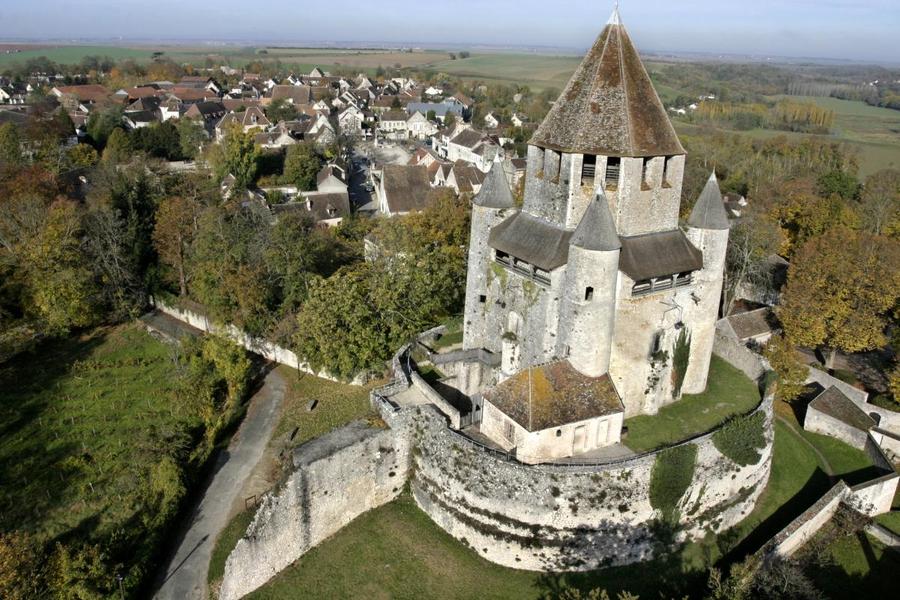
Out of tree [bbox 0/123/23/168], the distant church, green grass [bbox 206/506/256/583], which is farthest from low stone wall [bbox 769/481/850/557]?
tree [bbox 0/123/23/168]

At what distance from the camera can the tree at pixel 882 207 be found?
49062mm

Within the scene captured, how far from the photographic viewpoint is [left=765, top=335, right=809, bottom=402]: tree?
3316 cm

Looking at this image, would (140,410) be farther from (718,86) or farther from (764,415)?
(718,86)

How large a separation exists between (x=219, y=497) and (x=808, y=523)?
23197 mm

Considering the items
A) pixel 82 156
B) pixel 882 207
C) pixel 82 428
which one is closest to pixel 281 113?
pixel 82 156

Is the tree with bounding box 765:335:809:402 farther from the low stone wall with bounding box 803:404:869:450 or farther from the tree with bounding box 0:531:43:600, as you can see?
the tree with bounding box 0:531:43:600

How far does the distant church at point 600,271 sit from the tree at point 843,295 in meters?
12.3

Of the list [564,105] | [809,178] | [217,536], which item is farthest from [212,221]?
→ [809,178]

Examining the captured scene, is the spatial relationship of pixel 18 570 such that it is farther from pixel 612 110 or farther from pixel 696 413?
pixel 612 110

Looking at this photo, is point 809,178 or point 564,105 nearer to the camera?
point 564,105

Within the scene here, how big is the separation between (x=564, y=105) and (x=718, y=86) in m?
143

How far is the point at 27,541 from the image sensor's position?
20.2m

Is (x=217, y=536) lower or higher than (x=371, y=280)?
lower

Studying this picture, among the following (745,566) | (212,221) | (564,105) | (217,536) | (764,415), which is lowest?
(217,536)
